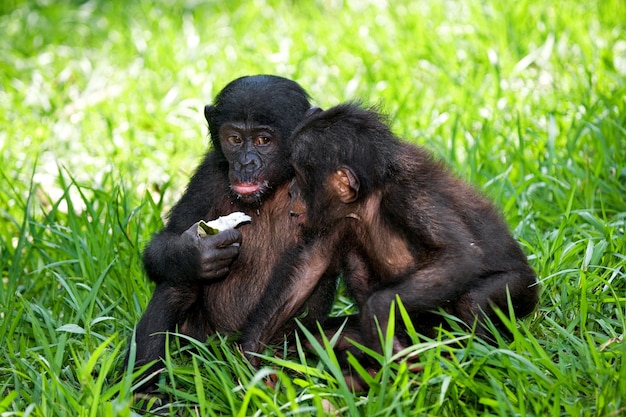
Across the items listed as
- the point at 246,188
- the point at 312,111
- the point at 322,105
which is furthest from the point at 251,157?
the point at 322,105

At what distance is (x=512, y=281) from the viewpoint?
408cm

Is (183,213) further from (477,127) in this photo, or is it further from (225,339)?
(477,127)

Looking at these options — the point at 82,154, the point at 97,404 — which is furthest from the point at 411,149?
the point at 82,154

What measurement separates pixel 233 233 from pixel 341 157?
0.70 metres

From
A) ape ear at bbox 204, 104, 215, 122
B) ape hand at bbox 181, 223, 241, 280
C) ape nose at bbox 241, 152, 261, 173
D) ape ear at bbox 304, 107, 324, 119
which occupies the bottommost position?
ape hand at bbox 181, 223, 241, 280

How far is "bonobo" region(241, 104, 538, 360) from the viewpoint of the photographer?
12.8ft

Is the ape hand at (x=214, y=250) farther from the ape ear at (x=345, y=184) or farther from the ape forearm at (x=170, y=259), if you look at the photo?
the ape ear at (x=345, y=184)

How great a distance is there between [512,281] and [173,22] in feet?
21.6

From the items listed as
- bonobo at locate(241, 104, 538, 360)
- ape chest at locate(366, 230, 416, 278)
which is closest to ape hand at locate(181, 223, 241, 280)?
bonobo at locate(241, 104, 538, 360)

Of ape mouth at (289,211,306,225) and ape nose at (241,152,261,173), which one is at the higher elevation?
ape nose at (241,152,261,173)

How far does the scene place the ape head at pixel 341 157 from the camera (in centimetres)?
409

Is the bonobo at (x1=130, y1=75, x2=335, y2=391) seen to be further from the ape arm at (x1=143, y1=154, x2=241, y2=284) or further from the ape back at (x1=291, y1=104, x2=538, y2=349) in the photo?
the ape back at (x1=291, y1=104, x2=538, y2=349)

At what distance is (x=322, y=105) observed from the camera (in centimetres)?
739

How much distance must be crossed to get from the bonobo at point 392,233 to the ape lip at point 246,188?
24cm
